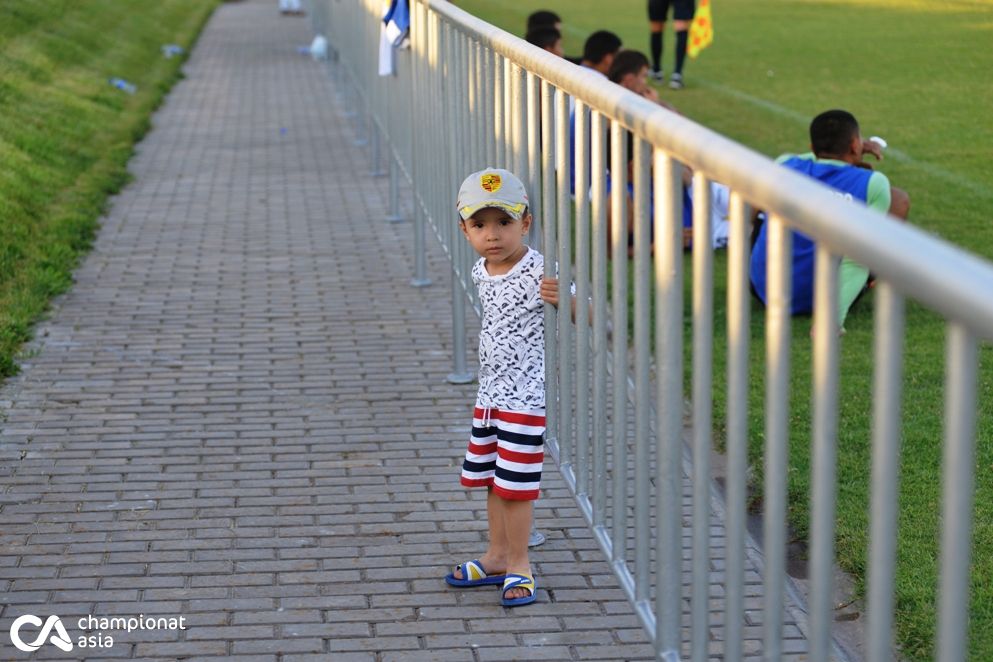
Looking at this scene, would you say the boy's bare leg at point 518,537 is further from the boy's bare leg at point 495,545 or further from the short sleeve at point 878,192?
the short sleeve at point 878,192

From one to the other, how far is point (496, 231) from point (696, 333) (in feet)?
5.34

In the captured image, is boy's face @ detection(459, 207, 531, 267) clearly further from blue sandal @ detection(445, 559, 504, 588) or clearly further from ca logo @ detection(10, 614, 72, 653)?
ca logo @ detection(10, 614, 72, 653)

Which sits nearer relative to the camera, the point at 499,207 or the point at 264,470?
the point at 499,207

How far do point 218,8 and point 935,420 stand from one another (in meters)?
31.9

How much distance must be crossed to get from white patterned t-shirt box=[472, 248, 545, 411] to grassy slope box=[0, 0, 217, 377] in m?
3.26

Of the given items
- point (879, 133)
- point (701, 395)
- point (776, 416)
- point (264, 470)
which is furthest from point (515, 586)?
point (879, 133)

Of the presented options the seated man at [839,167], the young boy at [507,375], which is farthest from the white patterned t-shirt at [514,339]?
the seated man at [839,167]

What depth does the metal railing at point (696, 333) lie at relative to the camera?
5.73 ft

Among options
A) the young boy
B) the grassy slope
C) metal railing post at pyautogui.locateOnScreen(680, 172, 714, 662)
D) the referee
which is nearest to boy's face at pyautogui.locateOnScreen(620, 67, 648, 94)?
the grassy slope

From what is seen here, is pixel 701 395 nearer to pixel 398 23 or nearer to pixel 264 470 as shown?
pixel 264 470

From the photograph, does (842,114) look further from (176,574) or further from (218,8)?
(218,8)

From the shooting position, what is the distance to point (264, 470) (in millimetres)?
5598

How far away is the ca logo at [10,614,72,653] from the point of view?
4.10 metres

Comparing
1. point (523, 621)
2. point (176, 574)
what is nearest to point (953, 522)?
point (523, 621)
